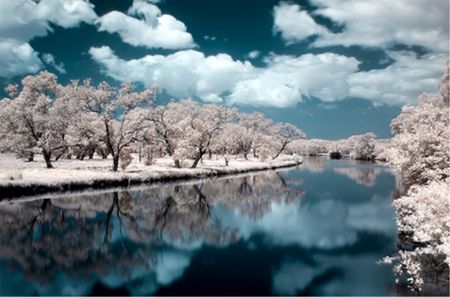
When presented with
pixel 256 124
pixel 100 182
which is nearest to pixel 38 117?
pixel 100 182

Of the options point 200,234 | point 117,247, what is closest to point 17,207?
point 117,247

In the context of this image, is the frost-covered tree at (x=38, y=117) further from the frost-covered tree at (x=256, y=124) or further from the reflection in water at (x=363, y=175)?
the frost-covered tree at (x=256, y=124)

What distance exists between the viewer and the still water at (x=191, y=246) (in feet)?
60.5

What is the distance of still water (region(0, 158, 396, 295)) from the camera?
18438mm

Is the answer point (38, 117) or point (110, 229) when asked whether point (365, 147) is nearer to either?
point (38, 117)

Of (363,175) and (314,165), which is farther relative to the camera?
(314,165)

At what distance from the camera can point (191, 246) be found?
25125 mm

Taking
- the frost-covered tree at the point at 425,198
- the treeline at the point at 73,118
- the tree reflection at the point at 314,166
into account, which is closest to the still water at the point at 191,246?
the frost-covered tree at the point at 425,198

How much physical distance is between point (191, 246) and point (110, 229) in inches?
287

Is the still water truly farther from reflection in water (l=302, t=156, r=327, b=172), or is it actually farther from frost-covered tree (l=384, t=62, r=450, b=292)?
reflection in water (l=302, t=156, r=327, b=172)

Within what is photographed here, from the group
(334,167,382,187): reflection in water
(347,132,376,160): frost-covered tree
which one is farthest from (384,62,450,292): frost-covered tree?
(347,132,376,160): frost-covered tree

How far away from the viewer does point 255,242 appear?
1059 inches

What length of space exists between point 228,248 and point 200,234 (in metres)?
3.98

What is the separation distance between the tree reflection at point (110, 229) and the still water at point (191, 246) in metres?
0.07
